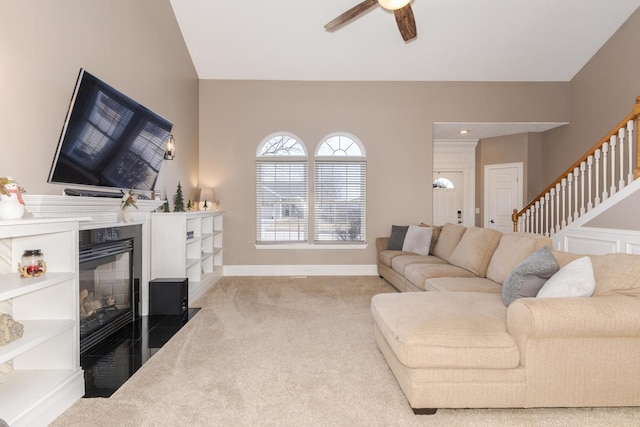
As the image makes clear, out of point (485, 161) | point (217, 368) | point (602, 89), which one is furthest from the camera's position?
point (485, 161)

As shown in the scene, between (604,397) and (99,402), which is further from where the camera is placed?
(99,402)

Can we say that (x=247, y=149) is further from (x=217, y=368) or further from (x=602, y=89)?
(x=602, y=89)

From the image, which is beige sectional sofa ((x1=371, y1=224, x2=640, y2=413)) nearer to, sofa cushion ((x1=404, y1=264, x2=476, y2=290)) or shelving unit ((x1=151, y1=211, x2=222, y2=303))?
sofa cushion ((x1=404, y1=264, x2=476, y2=290))

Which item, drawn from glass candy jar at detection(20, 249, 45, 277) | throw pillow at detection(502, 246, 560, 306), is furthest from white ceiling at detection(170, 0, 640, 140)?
glass candy jar at detection(20, 249, 45, 277)

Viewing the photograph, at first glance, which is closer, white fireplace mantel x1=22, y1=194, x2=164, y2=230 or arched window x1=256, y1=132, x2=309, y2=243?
white fireplace mantel x1=22, y1=194, x2=164, y2=230

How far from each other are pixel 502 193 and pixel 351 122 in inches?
140

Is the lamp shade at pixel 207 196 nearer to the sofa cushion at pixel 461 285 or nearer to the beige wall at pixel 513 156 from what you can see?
the sofa cushion at pixel 461 285

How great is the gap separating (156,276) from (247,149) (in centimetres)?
268

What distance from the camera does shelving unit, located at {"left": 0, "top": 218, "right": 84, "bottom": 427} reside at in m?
2.01

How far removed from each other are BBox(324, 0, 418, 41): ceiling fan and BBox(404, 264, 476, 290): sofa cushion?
2.49 metres

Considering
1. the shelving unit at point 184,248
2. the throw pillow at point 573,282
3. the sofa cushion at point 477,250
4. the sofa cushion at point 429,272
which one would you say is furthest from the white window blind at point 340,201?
the throw pillow at point 573,282

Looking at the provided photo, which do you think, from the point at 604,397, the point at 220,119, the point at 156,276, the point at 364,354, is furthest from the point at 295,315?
the point at 220,119

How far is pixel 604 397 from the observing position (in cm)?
202

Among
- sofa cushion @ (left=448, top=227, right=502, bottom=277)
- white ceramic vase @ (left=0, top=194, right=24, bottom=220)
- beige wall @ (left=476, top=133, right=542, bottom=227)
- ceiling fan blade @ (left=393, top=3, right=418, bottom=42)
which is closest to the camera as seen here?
white ceramic vase @ (left=0, top=194, right=24, bottom=220)
